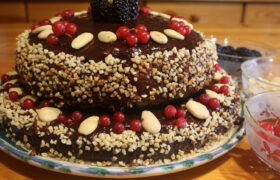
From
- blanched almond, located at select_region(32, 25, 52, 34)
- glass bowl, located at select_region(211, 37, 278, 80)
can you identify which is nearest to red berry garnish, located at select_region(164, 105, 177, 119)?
blanched almond, located at select_region(32, 25, 52, 34)

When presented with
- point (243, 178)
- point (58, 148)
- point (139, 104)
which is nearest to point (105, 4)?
point (139, 104)

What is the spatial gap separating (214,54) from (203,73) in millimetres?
159

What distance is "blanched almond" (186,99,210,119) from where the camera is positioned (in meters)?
1.10

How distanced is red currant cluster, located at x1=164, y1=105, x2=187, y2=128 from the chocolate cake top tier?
5cm

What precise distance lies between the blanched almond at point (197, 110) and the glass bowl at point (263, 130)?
143 mm

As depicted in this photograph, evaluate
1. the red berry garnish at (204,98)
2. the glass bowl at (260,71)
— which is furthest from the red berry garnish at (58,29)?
the glass bowl at (260,71)

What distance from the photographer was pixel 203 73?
1204 millimetres

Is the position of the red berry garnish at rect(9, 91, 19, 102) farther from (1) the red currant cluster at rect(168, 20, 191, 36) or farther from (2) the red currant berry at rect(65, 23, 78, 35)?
(1) the red currant cluster at rect(168, 20, 191, 36)

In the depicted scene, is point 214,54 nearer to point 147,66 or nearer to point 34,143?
point 147,66

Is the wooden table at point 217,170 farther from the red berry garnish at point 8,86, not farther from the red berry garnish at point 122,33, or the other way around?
the red berry garnish at point 122,33

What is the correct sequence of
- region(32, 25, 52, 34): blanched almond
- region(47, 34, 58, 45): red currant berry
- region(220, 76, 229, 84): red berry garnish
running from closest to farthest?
region(47, 34, 58, 45): red currant berry, region(32, 25, 52, 34): blanched almond, region(220, 76, 229, 84): red berry garnish

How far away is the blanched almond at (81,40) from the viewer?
105cm

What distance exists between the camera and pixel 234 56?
1799mm

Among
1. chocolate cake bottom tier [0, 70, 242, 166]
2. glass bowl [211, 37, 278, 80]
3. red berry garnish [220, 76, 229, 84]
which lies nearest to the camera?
chocolate cake bottom tier [0, 70, 242, 166]
